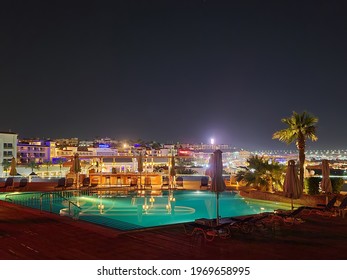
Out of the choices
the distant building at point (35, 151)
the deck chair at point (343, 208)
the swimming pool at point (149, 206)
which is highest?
the distant building at point (35, 151)

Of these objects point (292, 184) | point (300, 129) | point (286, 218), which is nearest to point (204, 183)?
point (300, 129)

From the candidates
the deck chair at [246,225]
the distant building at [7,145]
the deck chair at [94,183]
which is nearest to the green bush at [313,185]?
the deck chair at [246,225]

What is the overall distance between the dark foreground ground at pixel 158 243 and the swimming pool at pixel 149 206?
2.37 m

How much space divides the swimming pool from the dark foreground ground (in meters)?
2.37

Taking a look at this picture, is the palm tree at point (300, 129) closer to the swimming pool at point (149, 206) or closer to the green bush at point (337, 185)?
the green bush at point (337, 185)

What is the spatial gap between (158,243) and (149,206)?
810 centimetres

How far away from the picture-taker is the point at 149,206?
52.0 ft

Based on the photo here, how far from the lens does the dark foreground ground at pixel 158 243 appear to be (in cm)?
694

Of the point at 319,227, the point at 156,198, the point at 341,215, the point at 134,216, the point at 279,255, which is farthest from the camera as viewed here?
the point at 156,198

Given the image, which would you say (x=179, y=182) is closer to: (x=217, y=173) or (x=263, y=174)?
(x=263, y=174)

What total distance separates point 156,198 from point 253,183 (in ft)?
16.6

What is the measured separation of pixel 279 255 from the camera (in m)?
6.97
